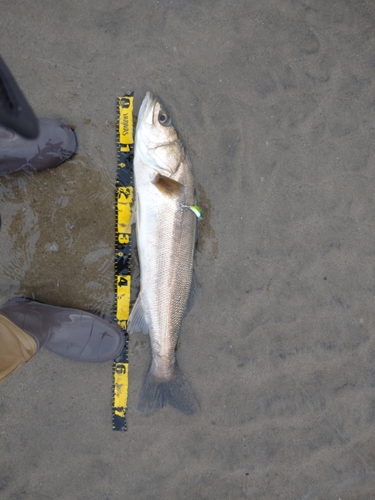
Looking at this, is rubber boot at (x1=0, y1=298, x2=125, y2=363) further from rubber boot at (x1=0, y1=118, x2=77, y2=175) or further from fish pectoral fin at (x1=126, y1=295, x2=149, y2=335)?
rubber boot at (x1=0, y1=118, x2=77, y2=175)

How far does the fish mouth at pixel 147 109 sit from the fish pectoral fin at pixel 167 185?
42cm

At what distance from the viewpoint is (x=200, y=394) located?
319 cm

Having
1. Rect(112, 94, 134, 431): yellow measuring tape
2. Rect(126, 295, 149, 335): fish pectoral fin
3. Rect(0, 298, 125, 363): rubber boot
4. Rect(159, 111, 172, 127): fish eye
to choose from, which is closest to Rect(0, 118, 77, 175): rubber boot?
Rect(112, 94, 134, 431): yellow measuring tape

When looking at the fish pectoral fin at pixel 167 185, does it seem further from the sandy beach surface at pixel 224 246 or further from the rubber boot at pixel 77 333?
the rubber boot at pixel 77 333

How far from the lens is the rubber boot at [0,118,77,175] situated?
2.88m

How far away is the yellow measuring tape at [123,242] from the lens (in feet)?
9.95

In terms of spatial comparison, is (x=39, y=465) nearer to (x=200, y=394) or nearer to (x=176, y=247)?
(x=200, y=394)

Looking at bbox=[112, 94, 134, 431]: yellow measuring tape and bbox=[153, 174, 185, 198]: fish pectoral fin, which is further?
bbox=[112, 94, 134, 431]: yellow measuring tape

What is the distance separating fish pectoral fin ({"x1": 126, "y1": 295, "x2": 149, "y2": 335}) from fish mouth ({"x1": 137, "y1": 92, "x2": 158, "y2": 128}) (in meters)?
1.34

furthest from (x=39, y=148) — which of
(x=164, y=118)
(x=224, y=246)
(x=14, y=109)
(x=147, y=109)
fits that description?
(x=224, y=246)

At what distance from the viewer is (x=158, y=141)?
2.74 meters

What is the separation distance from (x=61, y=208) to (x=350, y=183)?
8.06ft

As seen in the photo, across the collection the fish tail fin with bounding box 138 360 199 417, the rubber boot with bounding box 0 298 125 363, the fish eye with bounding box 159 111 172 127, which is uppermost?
the fish eye with bounding box 159 111 172 127

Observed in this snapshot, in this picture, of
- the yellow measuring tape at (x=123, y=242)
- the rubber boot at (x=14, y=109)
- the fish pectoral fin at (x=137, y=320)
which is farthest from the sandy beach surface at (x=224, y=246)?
the rubber boot at (x=14, y=109)
